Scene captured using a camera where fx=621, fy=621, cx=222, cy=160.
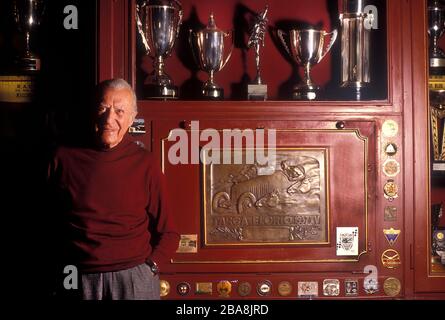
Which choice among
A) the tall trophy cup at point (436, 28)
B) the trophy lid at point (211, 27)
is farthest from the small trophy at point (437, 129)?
the trophy lid at point (211, 27)

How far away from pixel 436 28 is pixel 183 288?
1.61 meters

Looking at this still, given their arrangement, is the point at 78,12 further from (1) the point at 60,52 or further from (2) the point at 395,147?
(2) the point at 395,147

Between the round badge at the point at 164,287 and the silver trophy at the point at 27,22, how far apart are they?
110cm

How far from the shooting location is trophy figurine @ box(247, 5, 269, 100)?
271 cm

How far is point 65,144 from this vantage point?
7.27 feet

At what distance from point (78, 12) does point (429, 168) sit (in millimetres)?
1667

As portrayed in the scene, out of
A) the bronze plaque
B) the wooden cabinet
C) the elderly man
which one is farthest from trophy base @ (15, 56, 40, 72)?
the bronze plaque

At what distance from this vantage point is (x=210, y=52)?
9.00 feet

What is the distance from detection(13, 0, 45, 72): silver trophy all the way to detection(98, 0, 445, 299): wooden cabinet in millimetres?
386

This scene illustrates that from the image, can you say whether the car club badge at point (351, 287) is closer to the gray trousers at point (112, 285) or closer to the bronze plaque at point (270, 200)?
the bronze plaque at point (270, 200)

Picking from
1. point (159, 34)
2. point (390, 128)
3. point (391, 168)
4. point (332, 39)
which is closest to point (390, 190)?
point (391, 168)

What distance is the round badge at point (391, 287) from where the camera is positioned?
8.50 ft

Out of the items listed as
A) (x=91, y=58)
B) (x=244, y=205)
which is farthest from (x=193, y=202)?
(x=91, y=58)

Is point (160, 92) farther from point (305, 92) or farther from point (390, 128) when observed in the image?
point (390, 128)
